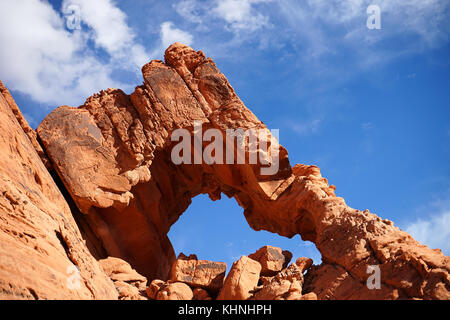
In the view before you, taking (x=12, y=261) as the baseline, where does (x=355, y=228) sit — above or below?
above

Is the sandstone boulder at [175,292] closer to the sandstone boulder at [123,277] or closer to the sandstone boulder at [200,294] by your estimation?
the sandstone boulder at [200,294]

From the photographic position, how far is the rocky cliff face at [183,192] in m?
8.82

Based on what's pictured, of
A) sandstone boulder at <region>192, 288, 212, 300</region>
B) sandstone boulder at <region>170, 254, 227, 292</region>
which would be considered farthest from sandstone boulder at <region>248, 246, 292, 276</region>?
sandstone boulder at <region>192, 288, 212, 300</region>

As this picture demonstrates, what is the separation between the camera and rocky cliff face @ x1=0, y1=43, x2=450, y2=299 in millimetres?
8820

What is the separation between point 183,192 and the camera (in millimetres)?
14336

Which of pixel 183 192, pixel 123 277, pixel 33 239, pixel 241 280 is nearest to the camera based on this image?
pixel 33 239

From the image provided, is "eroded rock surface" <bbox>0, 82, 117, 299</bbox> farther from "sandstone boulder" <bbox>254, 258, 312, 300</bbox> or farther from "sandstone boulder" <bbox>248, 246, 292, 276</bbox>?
"sandstone boulder" <bbox>248, 246, 292, 276</bbox>

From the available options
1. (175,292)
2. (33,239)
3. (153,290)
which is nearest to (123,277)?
(153,290)

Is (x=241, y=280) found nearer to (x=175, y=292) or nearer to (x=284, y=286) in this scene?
(x=284, y=286)

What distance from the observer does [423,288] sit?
780 centimetres
